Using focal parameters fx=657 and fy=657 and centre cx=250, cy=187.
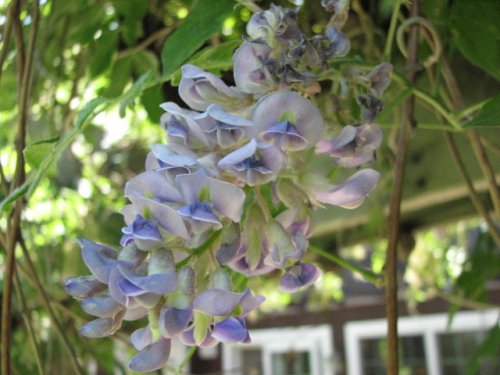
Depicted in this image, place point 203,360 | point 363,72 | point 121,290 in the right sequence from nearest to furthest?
1. point 121,290
2. point 363,72
3. point 203,360

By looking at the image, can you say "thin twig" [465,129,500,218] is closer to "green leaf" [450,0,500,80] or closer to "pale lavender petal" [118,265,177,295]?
"green leaf" [450,0,500,80]

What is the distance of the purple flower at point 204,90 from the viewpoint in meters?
0.34

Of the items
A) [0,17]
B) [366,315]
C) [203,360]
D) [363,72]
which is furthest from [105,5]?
[203,360]

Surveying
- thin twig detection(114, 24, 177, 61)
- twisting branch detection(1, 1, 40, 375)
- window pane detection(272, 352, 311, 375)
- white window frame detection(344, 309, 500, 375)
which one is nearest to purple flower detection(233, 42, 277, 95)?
twisting branch detection(1, 1, 40, 375)

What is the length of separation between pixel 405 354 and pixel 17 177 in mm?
5602

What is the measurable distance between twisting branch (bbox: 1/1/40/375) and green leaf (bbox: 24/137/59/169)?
0.13 metres

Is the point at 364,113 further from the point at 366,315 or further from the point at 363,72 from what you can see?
the point at 366,315

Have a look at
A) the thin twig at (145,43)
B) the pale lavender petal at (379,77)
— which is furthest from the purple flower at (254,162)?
the thin twig at (145,43)

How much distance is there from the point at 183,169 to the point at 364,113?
0.39 feet

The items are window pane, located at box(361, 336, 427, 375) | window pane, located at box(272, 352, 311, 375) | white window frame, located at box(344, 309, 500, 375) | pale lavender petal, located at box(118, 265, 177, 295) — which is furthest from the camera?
window pane, located at box(272, 352, 311, 375)

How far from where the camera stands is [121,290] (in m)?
0.28

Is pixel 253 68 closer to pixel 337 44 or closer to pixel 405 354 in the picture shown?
pixel 337 44

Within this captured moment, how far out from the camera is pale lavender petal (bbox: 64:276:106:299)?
11.7 inches

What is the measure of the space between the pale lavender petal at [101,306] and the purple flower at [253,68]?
129mm
